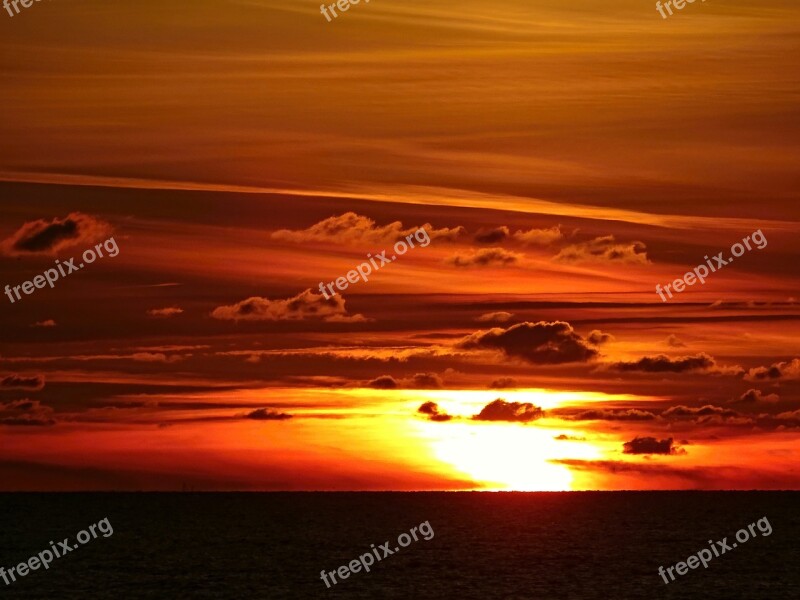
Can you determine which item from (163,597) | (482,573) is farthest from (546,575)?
(163,597)

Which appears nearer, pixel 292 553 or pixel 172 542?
pixel 292 553

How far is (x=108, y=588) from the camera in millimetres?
102500

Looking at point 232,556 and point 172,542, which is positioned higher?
point 172,542

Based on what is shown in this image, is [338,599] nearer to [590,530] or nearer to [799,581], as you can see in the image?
[799,581]

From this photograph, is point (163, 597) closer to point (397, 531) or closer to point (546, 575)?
point (546, 575)

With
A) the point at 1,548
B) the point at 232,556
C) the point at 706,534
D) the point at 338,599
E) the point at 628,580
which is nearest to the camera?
the point at 338,599

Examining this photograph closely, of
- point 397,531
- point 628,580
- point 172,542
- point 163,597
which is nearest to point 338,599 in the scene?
point 163,597

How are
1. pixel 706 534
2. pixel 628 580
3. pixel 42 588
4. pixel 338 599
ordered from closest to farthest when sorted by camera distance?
pixel 338 599 < pixel 42 588 < pixel 628 580 < pixel 706 534

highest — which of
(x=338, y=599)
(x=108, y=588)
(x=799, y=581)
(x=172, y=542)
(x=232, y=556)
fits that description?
(x=172, y=542)

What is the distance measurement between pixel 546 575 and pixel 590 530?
81.7 m

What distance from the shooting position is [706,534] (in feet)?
615

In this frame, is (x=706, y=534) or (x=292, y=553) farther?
(x=706, y=534)

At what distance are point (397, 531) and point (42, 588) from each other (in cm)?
9890

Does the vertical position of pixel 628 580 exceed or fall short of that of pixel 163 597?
it falls short
